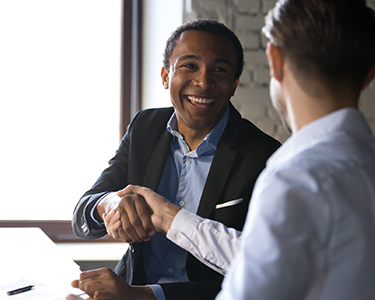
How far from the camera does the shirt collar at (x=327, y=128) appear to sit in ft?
1.70

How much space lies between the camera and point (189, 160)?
136cm

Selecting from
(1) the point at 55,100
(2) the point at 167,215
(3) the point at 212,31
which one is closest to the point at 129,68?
(1) the point at 55,100

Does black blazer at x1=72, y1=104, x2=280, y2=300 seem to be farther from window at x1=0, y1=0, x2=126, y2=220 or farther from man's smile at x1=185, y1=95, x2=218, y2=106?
window at x1=0, y1=0, x2=126, y2=220

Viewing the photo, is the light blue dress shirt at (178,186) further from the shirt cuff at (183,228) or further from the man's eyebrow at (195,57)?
the shirt cuff at (183,228)

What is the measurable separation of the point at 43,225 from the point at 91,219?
1.19m

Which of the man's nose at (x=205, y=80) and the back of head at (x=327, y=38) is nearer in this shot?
the back of head at (x=327, y=38)

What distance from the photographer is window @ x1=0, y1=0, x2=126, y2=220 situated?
2.30 metres

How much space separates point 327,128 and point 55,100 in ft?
6.75

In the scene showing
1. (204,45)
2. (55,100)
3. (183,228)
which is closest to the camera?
(183,228)

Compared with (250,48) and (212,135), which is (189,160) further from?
(250,48)

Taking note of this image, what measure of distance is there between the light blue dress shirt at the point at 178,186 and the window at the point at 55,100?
3.51ft

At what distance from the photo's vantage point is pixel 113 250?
2.19m

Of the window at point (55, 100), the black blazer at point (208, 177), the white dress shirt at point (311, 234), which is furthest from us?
the window at point (55, 100)

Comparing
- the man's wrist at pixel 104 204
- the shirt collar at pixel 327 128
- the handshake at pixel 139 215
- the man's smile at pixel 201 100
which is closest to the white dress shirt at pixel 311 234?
the shirt collar at pixel 327 128
